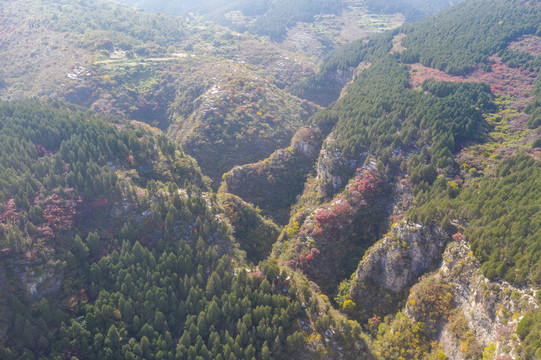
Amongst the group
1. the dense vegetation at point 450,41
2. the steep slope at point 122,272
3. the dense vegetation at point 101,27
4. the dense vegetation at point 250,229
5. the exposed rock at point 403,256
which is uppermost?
the dense vegetation at point 450,41

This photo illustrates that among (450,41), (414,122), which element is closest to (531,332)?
(414,122)

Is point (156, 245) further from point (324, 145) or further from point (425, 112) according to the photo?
point (425, 112)

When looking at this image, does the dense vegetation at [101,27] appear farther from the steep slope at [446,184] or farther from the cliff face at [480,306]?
the cliff face at [480,306]

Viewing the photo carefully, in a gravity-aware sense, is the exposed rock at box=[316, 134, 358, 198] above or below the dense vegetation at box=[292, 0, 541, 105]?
below

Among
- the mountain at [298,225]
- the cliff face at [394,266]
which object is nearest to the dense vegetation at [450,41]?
the mountain at [298,225]

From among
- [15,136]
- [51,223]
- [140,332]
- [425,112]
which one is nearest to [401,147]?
[425,112]

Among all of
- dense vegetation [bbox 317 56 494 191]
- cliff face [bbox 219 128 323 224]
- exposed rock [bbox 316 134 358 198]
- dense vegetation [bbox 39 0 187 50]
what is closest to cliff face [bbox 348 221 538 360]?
dense vegetation [bbox 317 56 494 191]

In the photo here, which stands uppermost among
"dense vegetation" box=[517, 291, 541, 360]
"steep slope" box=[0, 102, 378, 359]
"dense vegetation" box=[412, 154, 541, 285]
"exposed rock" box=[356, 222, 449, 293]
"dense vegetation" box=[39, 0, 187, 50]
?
"dense vegetation" box=[39, 0, 187, 50]

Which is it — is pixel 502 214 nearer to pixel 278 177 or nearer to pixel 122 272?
pixel 278 177

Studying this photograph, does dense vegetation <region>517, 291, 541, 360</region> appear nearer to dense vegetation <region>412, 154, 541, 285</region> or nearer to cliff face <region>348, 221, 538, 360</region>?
cliff face <region>348, 221, 538, 360</region>
